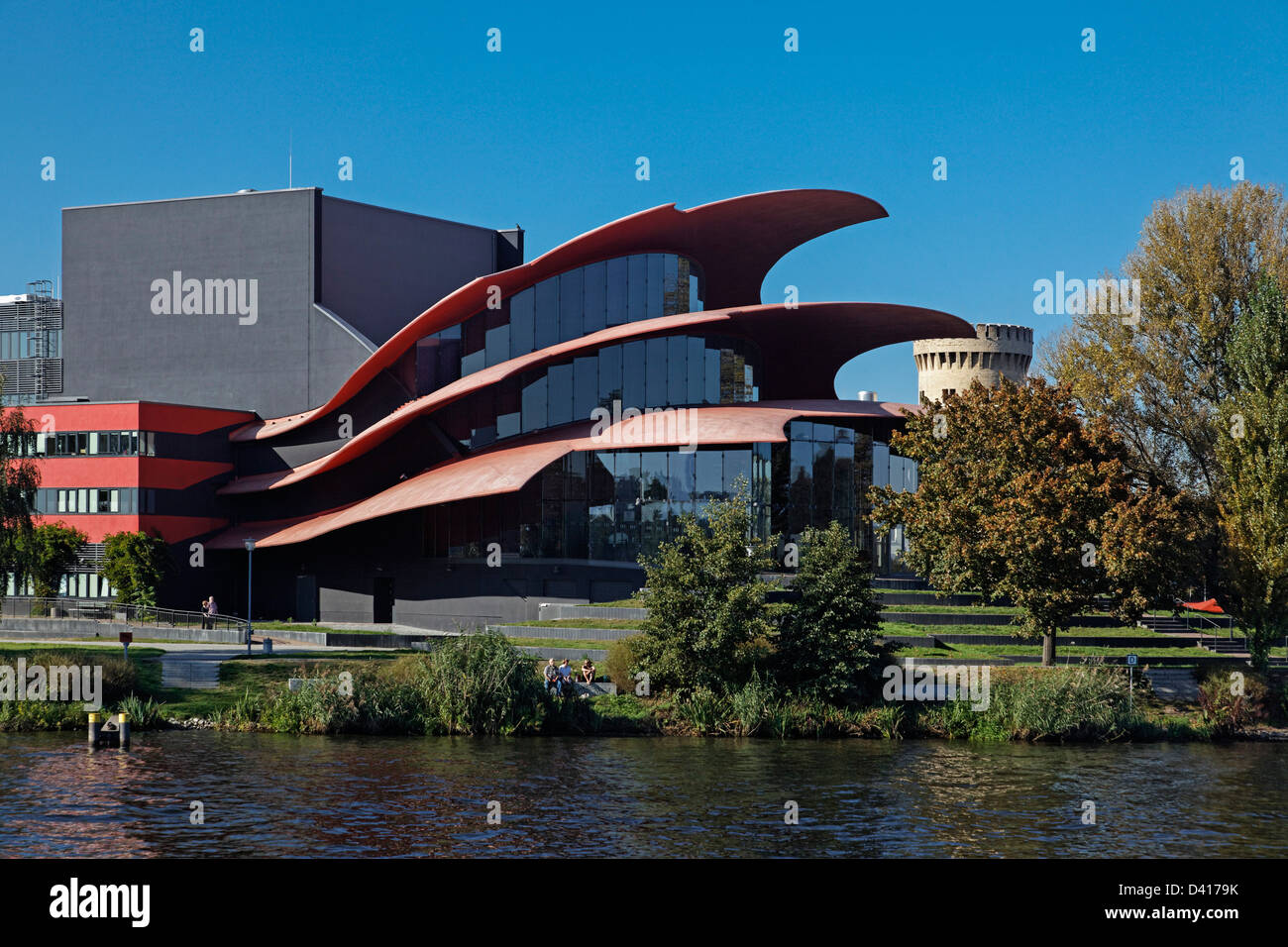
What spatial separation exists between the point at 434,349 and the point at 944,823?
3703 centimetres

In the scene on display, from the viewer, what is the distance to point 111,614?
47.7 m

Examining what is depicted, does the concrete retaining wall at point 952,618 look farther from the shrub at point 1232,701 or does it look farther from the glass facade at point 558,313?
the glass facade at point 558,313

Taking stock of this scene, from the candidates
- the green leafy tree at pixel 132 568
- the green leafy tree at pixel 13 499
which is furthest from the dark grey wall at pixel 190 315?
the green leafy tree at pixel 13 499

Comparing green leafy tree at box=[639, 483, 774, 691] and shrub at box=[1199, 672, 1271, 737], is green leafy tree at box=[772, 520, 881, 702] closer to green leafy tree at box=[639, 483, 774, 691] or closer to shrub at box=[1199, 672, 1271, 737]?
green leafy tree at box=[639, 483, 774, 691]

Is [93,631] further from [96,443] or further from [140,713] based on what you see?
[140,713]

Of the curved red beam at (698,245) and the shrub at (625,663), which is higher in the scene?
the curved red beam at (698,245)

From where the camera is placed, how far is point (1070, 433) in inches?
1400

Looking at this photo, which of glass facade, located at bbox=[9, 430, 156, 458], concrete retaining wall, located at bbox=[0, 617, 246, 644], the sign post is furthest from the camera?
glass facade, located at bbox=[9, 430, 156, 458]

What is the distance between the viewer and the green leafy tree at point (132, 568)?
5162 cm

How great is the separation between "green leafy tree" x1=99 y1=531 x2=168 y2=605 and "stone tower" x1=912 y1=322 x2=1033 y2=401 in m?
48.5

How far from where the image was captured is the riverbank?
1188 inches

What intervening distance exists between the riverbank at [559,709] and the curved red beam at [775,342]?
19545 mm

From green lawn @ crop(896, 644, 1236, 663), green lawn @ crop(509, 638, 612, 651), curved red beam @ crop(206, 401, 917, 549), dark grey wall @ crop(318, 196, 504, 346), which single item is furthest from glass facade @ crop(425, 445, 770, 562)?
dark grey wall @ crop(318, 196, 504, 346)

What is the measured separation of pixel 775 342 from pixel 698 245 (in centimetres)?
527
